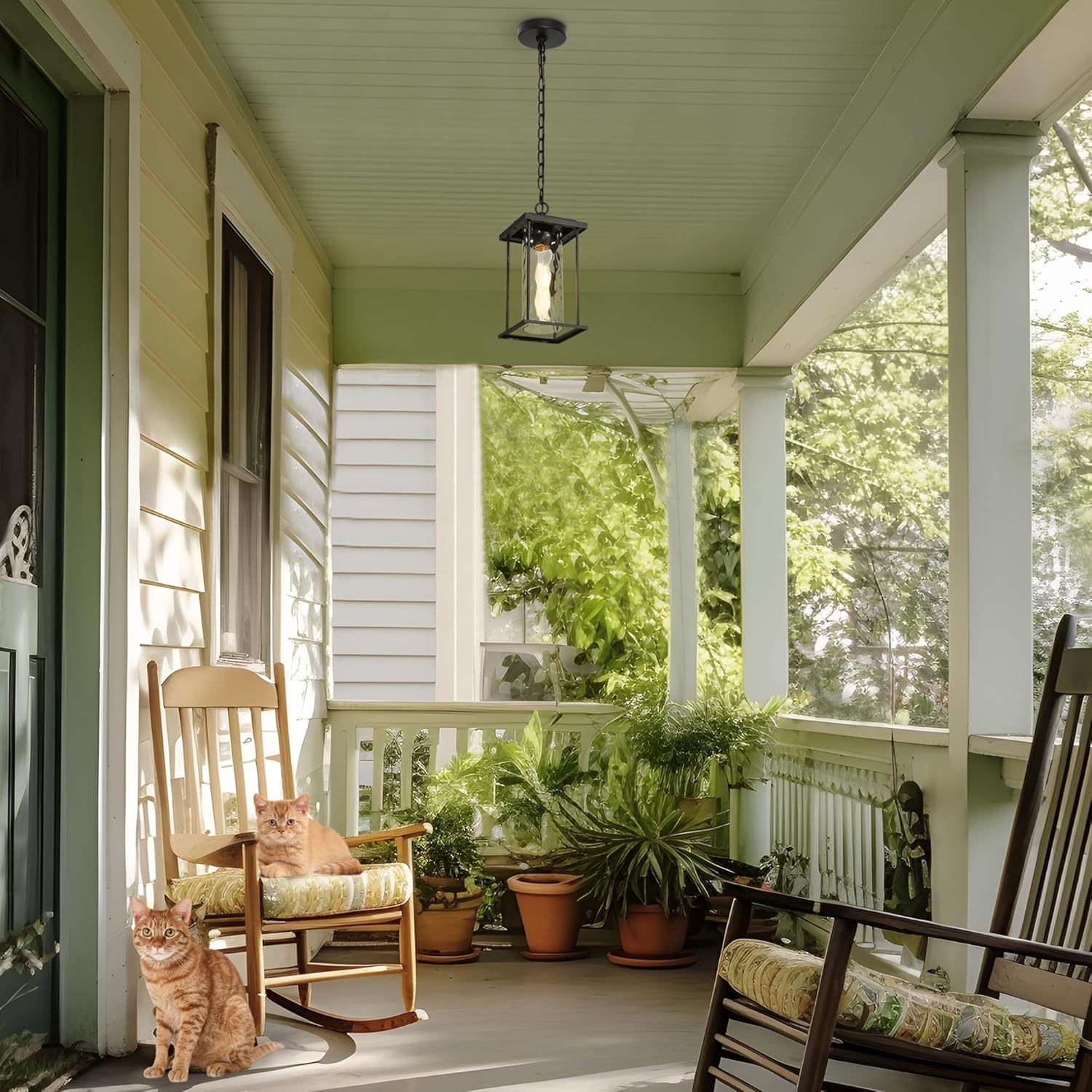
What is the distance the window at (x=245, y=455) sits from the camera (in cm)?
380

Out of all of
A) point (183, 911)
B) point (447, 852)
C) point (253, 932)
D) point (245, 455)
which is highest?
point (245, 455)

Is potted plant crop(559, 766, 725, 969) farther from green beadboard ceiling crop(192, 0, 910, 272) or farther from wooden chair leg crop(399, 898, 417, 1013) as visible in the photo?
green beadboard ceiling crop(192, 0, 910, 272)

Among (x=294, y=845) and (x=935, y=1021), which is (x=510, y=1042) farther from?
(x=935, y=1021)

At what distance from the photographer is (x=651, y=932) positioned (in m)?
4.32

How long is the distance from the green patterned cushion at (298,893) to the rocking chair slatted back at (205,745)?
8 cm

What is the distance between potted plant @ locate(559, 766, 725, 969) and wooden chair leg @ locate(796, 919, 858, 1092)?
2325 mm

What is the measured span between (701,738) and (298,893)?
7.16 feet

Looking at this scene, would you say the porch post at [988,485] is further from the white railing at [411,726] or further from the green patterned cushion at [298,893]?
the white railing at [411,726]

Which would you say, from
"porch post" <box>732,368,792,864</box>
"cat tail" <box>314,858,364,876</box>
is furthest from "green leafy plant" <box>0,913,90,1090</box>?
"porch post" <box>732,368,792,864</box>

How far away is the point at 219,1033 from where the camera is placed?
9.00 ft

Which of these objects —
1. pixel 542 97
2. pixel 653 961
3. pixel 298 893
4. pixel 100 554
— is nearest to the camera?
pixel 100 554

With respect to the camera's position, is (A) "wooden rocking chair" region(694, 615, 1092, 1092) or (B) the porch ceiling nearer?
(A) "wooden rocking chair" region(694, 615, 1092, 1092)

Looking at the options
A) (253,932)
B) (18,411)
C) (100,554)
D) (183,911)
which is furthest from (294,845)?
(18,411)

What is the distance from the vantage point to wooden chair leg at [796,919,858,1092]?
190cm
